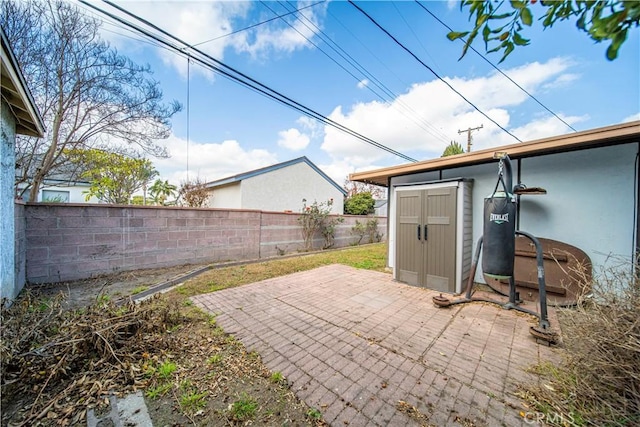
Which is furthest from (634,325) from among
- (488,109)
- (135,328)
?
(488,109)

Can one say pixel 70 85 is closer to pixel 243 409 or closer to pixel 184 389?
pixel 184 389

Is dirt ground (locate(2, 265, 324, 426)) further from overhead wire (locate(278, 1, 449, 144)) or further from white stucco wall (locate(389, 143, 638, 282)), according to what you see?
overhead wire (locate(278, 1, 449, 144))

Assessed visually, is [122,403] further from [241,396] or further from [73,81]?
[73,81]

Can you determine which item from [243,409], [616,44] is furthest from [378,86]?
[243,409]

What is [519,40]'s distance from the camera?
1.06 metres

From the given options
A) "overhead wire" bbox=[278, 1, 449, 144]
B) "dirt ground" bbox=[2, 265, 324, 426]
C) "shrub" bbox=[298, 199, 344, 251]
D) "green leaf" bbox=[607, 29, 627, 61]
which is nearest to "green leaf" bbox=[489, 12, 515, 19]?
"green leaf" bbox=[607, 29, 627, 61]

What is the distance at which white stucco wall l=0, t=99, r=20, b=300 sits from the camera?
2797 mm

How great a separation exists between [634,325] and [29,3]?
10039mm

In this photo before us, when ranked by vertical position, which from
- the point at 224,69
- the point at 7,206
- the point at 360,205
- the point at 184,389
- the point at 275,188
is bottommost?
the point at 184,389

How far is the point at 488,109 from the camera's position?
812cm

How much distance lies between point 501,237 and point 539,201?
67.3 inches

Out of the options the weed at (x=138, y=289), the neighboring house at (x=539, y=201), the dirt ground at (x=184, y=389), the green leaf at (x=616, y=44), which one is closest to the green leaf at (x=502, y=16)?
the green leaf at (x=616, y=44)

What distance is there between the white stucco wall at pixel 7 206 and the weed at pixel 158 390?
8.66 feet

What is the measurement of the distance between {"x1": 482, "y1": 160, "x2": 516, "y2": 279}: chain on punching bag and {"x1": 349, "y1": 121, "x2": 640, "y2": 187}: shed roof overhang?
106cm
